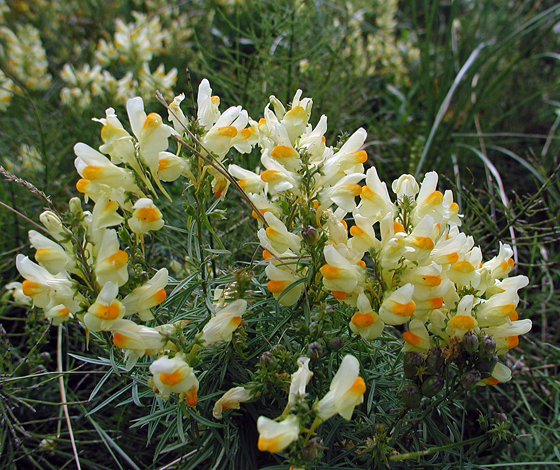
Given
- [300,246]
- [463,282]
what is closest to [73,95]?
[300,246]

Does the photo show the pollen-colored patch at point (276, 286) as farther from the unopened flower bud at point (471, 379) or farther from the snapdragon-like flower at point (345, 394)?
the unopened flower bud at point (471, 379)

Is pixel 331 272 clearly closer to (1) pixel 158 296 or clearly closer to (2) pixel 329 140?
(1) pixel 158 296

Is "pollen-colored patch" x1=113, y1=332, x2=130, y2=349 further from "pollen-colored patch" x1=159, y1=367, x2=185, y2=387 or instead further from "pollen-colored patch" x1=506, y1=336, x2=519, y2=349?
"pollen-colored patch" x1=506, y1=336, x2=519, y2=349

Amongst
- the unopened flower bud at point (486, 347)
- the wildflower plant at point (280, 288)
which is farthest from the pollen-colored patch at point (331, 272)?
the unopened flower bud at point (486, 347)

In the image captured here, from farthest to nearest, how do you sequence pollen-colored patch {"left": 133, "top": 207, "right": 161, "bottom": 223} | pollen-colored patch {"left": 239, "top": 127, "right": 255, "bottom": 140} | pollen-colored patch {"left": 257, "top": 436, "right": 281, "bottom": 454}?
pollen-colored patch {"left": 239, "top": 127, "right": 255, "bottom": 140}
pollen-colored patch {"left": 133, "top": 207, "right": 161, "bottom": 223}
pollen-colored patch {"left": 257, "top": 436, "right": 281, "bottom": 454}

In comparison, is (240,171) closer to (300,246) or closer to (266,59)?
(300,246)

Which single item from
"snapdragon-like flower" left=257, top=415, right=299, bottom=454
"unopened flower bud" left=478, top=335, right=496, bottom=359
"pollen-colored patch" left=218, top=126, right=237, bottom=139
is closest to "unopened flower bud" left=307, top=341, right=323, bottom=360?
"snapdragon-like flower" left=257, top=415, right=299, bottom=454

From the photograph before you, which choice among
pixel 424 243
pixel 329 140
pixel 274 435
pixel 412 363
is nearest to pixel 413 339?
pixel 412 363

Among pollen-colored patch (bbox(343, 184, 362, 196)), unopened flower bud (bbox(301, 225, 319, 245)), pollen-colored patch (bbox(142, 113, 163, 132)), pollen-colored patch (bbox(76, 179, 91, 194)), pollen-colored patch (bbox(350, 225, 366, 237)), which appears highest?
pollen-colored patch (bbox(142, 113, 163, 132))
